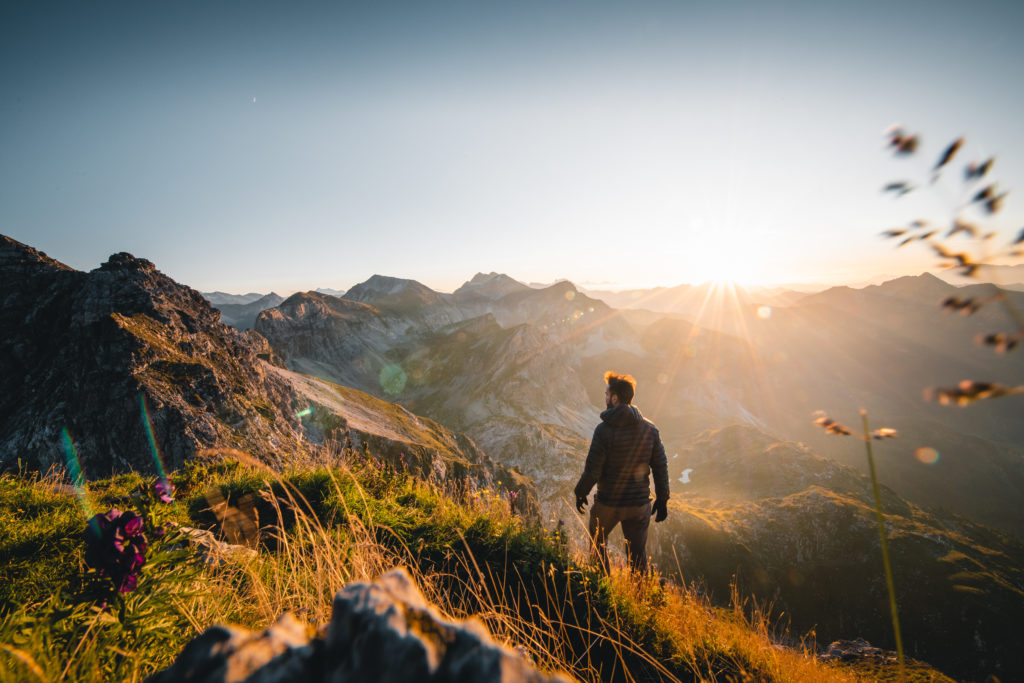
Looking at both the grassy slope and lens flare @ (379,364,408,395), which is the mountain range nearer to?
lens flare @ (379,364,408,395)

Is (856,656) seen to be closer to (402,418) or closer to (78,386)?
(78,386)

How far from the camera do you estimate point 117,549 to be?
2865 millimetres

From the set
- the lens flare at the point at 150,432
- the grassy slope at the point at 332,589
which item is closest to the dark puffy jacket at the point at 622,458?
the grassy slope at the point at 332,589

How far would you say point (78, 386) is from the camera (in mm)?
33938

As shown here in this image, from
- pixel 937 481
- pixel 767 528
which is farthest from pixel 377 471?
pixel 937 481

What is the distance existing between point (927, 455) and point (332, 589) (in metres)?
244

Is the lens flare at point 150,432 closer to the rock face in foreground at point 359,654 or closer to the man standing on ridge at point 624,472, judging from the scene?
the man standing on ridge at point 624,472

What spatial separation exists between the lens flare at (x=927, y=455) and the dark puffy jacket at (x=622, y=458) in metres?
236

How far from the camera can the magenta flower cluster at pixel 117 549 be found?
2.85 metres

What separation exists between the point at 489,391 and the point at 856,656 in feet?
448

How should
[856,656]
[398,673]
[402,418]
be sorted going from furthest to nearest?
[402,418] < [856,656] < [398,673]

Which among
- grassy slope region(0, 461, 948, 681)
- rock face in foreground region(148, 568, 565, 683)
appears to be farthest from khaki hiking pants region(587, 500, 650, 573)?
rock face in foreground region(148, 568, 565, 683)

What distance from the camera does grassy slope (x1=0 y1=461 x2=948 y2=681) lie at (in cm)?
300

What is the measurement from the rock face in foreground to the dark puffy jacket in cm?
569
